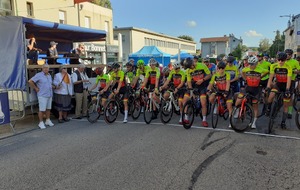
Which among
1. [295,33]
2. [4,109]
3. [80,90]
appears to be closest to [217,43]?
[295,33]

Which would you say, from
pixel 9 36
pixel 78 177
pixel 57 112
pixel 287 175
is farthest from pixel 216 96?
pixel 9 36

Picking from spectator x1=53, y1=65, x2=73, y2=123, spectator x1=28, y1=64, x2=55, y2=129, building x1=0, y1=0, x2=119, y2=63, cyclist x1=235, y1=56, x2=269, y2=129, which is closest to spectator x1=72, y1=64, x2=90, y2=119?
spectator x1=53, y1=65, x2=73, y2=123

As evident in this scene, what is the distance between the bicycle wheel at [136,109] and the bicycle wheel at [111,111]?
587 mm

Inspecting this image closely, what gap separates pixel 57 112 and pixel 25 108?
1.10m

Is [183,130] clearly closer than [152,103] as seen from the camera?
Yes

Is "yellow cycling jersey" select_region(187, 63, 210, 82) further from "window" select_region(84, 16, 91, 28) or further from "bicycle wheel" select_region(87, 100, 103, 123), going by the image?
"window" select_region(84, 16, 91, 28)

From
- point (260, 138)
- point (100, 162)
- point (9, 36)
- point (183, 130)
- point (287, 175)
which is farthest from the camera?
point (9, 36)

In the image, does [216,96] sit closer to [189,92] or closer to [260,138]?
[189,92]

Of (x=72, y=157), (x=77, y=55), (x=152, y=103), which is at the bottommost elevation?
(x=72, y=157)

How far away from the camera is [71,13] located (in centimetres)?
2144

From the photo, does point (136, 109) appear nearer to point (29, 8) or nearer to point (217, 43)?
point (29, 8)

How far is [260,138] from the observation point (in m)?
6.11

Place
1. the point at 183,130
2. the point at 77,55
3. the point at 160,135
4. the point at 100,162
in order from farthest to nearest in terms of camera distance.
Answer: the point at 77,55
the point at 183,130
the point at 160,135
the point at 100,162

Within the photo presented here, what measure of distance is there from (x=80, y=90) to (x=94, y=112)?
0.99 meters
